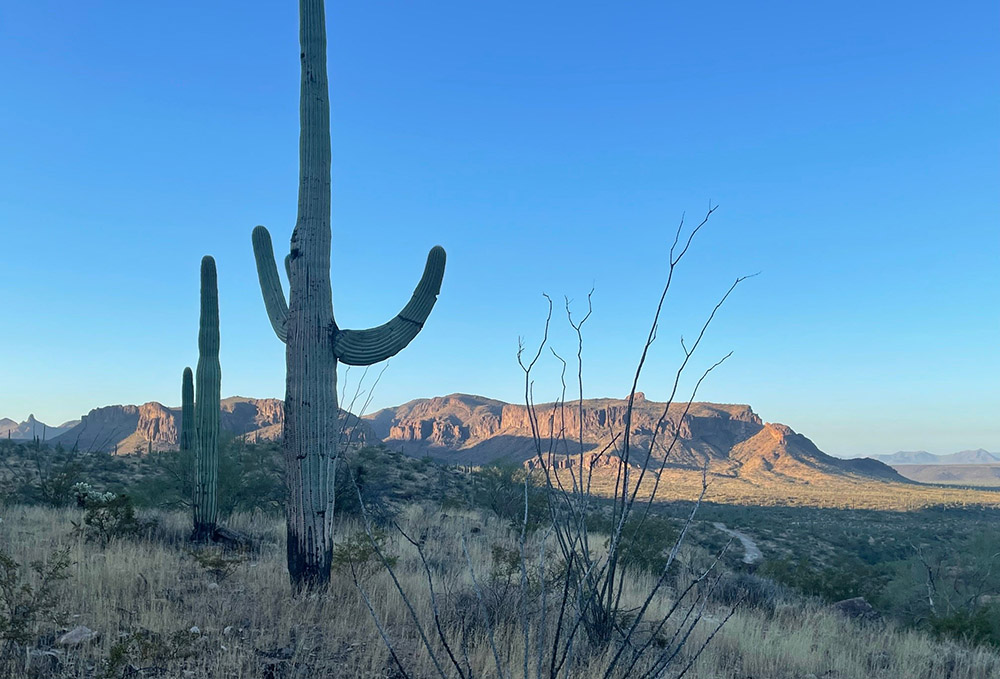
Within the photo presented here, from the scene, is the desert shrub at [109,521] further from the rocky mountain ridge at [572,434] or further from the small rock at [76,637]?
the rocky mountain ridge at [572,434]

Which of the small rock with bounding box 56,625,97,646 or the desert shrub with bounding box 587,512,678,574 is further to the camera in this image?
the desert shrub with bounding box 587,512,678,574

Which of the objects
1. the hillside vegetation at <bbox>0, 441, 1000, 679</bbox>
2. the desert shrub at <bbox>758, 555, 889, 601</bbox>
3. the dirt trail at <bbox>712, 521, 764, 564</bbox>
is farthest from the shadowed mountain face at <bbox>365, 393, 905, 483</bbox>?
the hillside vegetation at <bbox>0, 441, 1000, 679</bbox>

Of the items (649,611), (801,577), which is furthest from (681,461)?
(649,611)

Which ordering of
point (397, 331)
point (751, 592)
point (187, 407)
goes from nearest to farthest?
point (397, 331) < point (751, 592) < point (187, 407)

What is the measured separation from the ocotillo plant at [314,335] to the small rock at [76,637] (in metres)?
2.14

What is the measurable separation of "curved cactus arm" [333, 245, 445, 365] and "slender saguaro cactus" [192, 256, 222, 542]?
202 inches

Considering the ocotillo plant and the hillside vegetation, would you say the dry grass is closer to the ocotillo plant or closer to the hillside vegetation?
the hillside vegetation

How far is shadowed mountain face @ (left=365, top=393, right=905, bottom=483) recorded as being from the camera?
95.8m

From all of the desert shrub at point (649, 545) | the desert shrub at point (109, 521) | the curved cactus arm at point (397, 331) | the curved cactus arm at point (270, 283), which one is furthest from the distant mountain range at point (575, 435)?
the curved cactus arm at point (397, 331)

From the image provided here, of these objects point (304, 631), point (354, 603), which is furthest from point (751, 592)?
point (304, 631)

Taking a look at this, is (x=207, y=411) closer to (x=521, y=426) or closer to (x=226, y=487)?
(x=226, y=487)

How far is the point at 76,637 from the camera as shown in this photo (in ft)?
15.3

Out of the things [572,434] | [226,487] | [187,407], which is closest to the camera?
[226,487]

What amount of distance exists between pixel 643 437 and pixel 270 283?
101956 mm
